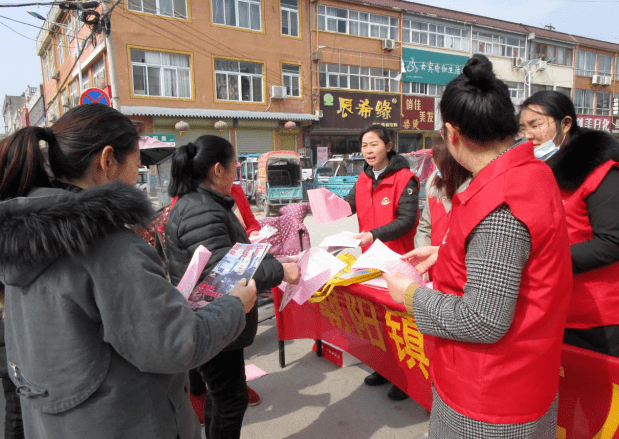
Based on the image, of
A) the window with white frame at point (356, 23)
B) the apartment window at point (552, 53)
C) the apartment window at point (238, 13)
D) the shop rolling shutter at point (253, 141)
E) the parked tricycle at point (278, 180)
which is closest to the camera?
the parked tricycle at point (278, 180)

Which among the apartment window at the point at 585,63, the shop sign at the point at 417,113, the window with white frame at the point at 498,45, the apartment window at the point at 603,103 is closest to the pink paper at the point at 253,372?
the shop sign at the point at 417,113

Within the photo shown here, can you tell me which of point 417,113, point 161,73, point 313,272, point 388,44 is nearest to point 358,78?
point 388,44

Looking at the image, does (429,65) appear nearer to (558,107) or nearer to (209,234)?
(558,107)

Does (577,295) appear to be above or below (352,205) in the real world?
below

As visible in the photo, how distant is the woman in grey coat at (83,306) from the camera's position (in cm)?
84

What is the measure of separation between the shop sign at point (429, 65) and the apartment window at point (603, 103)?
491 inches

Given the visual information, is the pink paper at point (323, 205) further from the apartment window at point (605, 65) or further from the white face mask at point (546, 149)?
the apartment window at point (605, 65)

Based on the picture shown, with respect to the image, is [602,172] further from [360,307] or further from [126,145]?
[126,145]

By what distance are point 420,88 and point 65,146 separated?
2102cm

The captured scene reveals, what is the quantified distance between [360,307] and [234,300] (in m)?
1.20

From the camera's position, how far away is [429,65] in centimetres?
2000

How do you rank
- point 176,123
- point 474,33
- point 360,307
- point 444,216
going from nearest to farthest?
point 360,307
point 444,216
point 176,123
point 474,33

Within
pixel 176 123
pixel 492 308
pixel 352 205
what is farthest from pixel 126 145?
pixel 176 123

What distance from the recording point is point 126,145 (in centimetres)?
112
